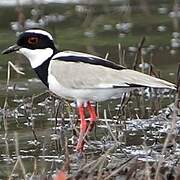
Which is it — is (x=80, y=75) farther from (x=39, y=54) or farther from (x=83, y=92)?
(x=39, y=54)

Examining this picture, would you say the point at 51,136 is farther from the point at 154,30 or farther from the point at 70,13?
the point at 70,13

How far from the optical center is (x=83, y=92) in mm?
6973

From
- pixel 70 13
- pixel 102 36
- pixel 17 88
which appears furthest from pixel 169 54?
pixel 70 13

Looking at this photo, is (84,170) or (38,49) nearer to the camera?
(84,170)

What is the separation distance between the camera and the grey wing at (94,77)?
6750 millimetres

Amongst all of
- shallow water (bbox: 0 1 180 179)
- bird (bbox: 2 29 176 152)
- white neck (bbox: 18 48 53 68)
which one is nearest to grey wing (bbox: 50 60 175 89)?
bird (bbox: 2 29 176 152)

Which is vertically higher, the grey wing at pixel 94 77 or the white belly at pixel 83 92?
the grey wing at pixel 94 77

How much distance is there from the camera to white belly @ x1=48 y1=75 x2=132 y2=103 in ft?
22.8

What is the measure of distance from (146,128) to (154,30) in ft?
17.6

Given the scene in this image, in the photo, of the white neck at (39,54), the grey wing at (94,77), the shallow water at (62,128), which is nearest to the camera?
Result: the shallow water at (62,128)

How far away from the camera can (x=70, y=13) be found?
46.0ft

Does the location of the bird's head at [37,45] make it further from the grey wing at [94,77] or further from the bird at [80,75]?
the grey wing at [94,77]

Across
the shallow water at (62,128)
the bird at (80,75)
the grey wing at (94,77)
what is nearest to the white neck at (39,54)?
the bird at (80,75)

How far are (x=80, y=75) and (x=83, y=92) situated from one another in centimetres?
13
